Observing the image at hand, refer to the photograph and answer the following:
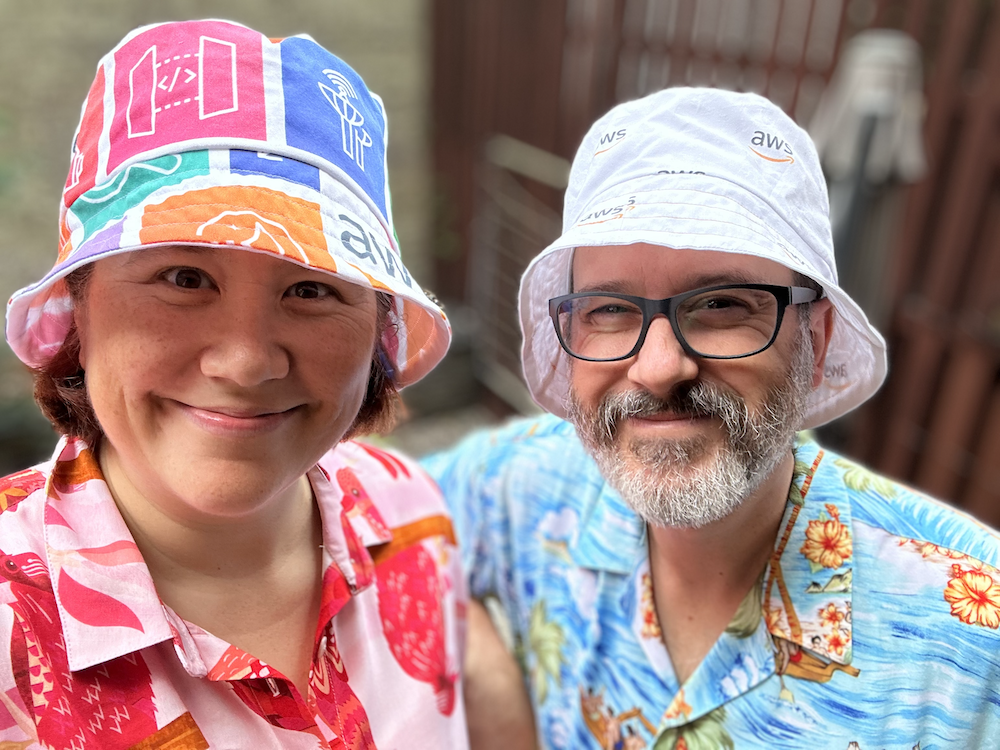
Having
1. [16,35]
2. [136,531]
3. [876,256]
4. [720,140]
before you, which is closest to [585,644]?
[136,531]

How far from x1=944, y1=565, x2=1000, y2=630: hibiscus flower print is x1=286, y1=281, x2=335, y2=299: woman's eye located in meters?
1.22

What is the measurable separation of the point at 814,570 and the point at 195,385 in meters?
1.19

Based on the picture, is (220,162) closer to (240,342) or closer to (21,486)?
(240,342)

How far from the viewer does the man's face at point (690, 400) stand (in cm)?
144

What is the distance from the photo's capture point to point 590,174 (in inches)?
60.5

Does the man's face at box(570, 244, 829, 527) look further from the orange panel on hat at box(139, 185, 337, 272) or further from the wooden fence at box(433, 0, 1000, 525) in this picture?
the wooden fence at box(433, 0, 1000, 525)

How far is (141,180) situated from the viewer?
1.13m

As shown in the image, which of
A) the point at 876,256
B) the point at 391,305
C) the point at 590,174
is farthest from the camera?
the point at 876,256

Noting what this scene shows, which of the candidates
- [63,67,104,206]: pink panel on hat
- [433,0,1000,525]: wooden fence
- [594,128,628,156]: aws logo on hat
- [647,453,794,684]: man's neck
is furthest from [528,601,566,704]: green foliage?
[433,0,1000,525]: wooden fence

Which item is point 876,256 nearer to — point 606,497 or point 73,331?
point 606,497

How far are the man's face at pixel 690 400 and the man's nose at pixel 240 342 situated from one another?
638mm

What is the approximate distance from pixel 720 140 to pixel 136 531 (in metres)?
1.22

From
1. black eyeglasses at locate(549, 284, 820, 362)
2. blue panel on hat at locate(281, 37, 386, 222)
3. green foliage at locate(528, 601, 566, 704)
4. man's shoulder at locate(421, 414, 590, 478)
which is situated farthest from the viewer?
man's shoulder at locate(421, 414, 590, 478)

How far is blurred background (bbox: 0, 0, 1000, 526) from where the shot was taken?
3592 mm
